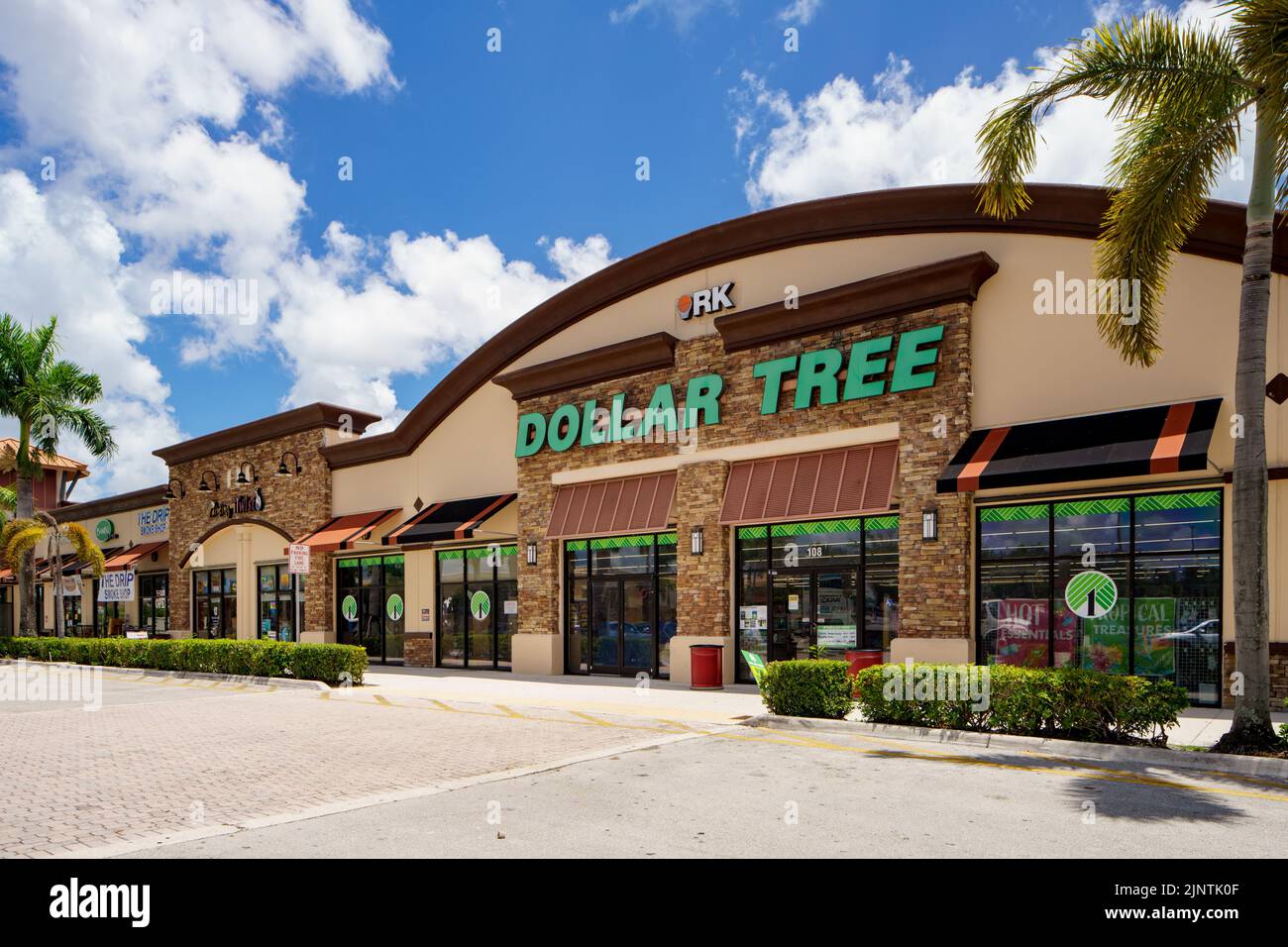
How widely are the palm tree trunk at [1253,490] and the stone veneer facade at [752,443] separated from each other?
5.53 metres

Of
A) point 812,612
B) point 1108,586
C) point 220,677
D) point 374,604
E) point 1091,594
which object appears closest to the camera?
point 1108,586

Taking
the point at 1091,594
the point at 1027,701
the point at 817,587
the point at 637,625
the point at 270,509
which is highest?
the point at 270,509

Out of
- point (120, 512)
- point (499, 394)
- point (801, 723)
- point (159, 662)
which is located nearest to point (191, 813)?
point (801, 723)

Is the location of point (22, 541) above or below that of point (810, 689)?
above

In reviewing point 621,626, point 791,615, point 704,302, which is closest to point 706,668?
point 791,615

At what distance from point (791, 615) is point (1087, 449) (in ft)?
21.2

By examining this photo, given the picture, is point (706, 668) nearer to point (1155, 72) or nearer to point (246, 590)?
point (1155, 72)

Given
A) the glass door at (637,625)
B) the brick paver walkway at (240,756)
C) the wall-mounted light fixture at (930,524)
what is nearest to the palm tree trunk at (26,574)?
the brick paver walkway at (240,756)

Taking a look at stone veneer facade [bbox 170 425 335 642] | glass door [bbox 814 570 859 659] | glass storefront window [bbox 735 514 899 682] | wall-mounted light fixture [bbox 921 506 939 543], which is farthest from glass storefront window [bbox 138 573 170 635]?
wall-mounted light fixture [bbox 921 506 939 543]

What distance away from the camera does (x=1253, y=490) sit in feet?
34.6

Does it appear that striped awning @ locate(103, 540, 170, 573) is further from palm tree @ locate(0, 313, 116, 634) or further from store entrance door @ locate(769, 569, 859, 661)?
store entrance door @ locate(769, 569, 859, 661)

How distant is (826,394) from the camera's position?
18.0m

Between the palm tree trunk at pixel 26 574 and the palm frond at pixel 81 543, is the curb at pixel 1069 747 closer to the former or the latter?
the palm frond at pixel 81 543

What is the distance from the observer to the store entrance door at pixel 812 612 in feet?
58.1
